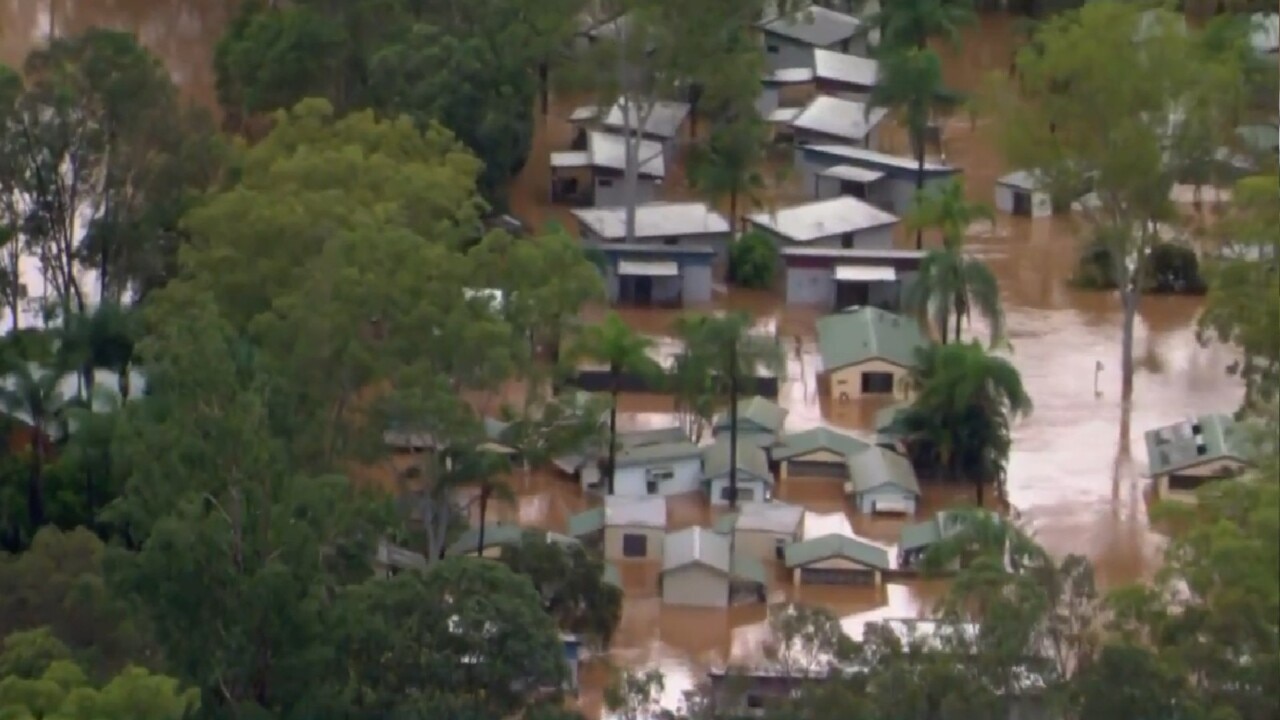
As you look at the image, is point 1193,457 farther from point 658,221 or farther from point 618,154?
point 618,154

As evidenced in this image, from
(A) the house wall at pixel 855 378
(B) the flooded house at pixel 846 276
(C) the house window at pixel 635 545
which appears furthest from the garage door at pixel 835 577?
(B) the flooded house at pixel 846 276

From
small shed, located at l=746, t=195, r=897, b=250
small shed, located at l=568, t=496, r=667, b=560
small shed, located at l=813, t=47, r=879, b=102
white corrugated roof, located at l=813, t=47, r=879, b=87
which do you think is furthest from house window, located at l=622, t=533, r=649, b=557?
white corrugated roof, located at l=813, t=47, r=879, b=87

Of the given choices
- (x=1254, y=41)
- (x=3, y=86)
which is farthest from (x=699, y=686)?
(x=1254, y=41)

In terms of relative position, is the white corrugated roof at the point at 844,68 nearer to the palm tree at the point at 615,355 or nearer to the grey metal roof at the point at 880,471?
the palm tree at the point at 615,355

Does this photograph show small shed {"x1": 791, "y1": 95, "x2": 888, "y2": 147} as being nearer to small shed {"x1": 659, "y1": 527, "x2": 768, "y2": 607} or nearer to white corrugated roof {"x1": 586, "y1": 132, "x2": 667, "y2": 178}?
white corrugated roof {"x1": 586, "y1": 132, "x2": 667, "y2": 178}

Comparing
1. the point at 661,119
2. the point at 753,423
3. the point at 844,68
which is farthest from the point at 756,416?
the point at 844,68

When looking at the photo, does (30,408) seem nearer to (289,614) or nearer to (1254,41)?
(289,614)
